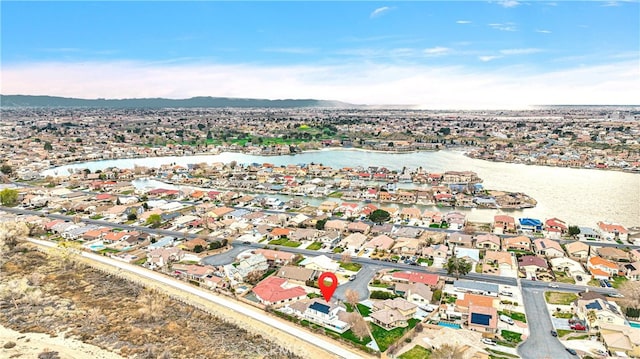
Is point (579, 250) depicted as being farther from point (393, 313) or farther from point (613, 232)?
point (393, 313)

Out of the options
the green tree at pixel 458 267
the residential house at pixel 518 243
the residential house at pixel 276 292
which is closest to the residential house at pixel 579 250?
the residential house at pixel 518 243

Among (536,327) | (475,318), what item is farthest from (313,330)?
(536,327)

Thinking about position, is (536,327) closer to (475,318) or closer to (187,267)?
(475,318)

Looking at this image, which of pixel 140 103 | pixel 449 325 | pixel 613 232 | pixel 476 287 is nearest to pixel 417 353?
pixel 449 325

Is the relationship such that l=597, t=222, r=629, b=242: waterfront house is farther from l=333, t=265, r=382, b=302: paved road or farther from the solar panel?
l=333, t=265, r=382, b=302: paved road

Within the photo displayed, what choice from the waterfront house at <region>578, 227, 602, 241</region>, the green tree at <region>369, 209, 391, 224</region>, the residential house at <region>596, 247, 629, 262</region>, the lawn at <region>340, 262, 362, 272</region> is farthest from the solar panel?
the waterfront house at <region>578, 227, 602, 241</region>

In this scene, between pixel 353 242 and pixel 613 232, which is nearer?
pixel 353 242
